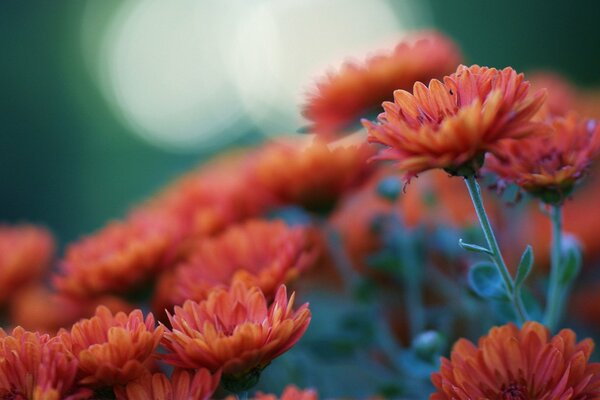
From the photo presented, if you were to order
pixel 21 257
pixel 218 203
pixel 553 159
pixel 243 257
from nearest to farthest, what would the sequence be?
pixel 553 159 → pixel 243 257 → pixel 218 203 → pixel 21 257

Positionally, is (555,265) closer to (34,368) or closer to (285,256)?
(285,256)

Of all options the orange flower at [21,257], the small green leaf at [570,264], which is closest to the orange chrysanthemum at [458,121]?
the small green leaf at [570,264]

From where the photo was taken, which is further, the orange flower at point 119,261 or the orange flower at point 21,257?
the orange flower at point 21,257

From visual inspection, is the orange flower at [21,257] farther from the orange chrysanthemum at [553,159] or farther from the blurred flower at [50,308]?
the orange chrysanthemum at [553,159]

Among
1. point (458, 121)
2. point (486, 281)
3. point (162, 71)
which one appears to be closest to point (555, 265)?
point (486, 281)

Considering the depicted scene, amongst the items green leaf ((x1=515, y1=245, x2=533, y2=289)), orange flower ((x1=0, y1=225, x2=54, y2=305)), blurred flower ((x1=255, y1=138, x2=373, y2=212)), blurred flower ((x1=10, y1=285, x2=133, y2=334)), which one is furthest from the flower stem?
orange flower ((x1=0, y1=225, x2=54, y2=305))

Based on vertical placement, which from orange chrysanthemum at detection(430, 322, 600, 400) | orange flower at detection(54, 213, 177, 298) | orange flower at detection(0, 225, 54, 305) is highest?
orange flower at detection(0, 225, 54, 305)

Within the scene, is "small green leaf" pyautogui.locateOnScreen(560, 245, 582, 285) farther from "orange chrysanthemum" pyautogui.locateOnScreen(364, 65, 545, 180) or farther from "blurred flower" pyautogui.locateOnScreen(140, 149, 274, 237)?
"blurred flower" pyautogui.locateOnScreen(140, 149, 274, 237)
